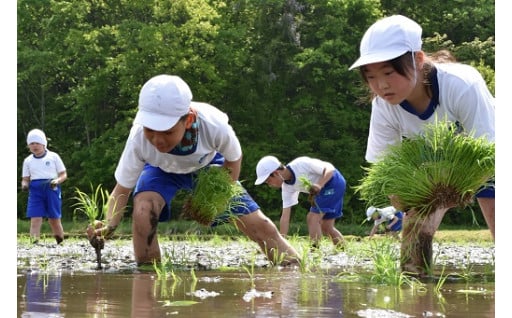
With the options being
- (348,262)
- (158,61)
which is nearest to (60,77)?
(158,61)

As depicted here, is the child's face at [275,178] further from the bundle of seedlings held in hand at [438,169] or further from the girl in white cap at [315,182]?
the bundle of seedlings held in hand at [438,169]

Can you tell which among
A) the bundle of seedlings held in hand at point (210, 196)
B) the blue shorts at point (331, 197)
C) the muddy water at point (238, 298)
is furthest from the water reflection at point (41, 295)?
the blue shorts at point (331, 197)

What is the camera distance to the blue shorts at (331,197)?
11.9 meters

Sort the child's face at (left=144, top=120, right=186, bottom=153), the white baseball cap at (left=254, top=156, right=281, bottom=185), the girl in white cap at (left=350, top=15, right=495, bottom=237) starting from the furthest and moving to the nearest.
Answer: the white baseball cap at (left=254, top=156, right=281, bottom=185) < the child's face at (left=144, top=120, right=186, bottom=153) < the girl in white cap at (left=350, top=15, right=495, bottom=237)

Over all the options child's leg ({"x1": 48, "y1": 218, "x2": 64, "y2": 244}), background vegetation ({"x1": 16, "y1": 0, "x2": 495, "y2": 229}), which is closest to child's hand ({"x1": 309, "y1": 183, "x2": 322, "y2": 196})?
child's leg ({"x1": 48, "y1": 218, "x2": 64, "y2": 244})

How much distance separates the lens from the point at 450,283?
5.33 m

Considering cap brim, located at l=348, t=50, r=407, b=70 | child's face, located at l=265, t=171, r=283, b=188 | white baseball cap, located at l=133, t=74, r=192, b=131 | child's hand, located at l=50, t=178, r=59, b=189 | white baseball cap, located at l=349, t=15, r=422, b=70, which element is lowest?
child's hand, located at l=50, t=178, r=59, b=189

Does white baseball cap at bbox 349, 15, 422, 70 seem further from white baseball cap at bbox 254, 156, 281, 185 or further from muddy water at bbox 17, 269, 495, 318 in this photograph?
white baseball cap at bbox 254, 156, 281, 185

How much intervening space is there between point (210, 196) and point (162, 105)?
112 cm

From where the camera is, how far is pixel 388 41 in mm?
5035

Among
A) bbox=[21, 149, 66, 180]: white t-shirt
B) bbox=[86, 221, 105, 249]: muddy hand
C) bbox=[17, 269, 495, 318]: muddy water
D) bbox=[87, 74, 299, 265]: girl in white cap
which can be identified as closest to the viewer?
bbox=[17, 269, 495, 318]: muddy water

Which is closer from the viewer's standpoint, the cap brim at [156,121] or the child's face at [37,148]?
the cap brim at [156,121]

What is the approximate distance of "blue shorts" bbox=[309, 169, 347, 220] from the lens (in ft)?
38.9

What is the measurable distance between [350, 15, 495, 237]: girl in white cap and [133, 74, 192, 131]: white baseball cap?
51.4 inches
